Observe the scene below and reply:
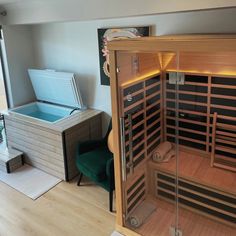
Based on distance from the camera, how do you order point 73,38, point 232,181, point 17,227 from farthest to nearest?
point 73,38, point 17,227, point 232,181

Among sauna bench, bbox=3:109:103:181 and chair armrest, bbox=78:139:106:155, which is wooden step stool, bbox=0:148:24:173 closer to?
sauna bench, bbox=3:109:103:181

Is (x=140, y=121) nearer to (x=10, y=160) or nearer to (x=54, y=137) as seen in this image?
(x=54, y=137)

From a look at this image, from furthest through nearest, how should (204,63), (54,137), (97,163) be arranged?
(54,137) → (97,163) → (204,63)

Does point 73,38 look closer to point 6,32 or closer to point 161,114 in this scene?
point 6,32

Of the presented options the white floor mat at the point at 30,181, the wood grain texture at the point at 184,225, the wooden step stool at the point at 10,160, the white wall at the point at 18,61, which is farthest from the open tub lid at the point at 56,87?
the wood grain texture at the point at 184,225

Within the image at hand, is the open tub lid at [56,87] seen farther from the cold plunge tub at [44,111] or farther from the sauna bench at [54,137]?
the sauna bench at [54,137]

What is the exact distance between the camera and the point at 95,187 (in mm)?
3314

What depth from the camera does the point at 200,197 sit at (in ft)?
8.59

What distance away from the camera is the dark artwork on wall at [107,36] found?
2994mm

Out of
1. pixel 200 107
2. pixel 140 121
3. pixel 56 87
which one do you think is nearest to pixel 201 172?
pixel 200 107

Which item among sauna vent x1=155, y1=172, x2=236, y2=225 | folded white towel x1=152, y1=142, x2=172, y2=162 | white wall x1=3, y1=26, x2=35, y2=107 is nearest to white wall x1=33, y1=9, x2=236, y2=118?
white wall x1=3, y1=26, x2=35, y2=107

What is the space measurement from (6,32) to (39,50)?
1.78ft

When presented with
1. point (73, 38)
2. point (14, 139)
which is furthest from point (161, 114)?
point (14, 139)

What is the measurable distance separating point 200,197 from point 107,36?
212cm
